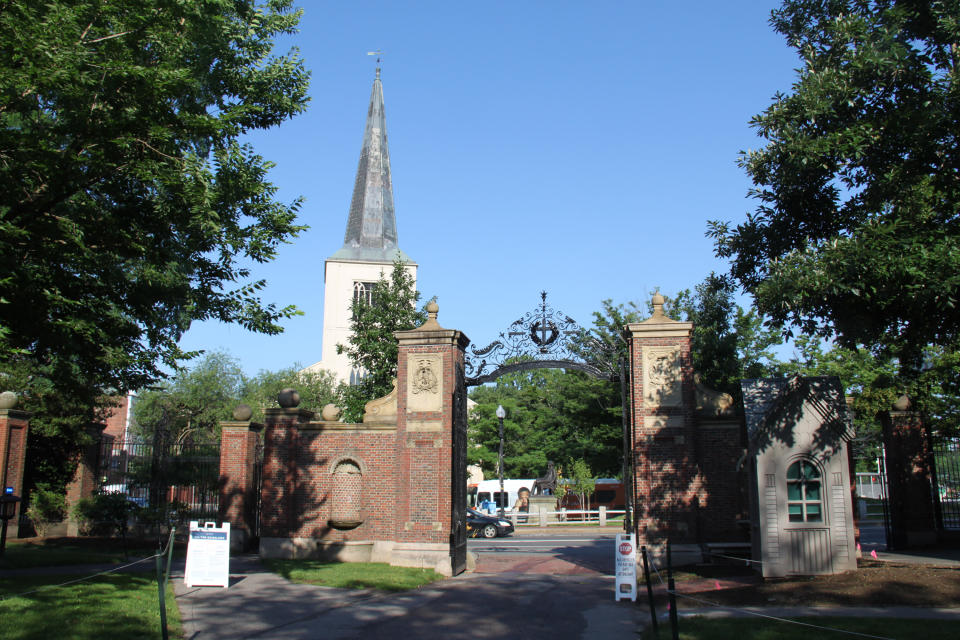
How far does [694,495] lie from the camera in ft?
50.1

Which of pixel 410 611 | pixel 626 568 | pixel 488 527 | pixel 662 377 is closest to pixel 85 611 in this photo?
pixel 410 611

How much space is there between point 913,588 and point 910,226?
5.23 m

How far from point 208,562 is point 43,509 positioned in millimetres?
11451

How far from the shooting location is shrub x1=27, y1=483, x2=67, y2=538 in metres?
21.5

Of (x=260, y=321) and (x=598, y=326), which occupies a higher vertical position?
(x=598, y=326)

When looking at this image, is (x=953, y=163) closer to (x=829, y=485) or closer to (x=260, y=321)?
(x=829, y=485)

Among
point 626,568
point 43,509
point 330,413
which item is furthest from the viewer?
point 43,509

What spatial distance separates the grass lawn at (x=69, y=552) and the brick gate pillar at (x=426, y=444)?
21.2ft

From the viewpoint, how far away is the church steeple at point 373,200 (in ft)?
230

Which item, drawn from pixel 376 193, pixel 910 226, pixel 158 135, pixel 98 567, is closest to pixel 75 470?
pixel 98 567

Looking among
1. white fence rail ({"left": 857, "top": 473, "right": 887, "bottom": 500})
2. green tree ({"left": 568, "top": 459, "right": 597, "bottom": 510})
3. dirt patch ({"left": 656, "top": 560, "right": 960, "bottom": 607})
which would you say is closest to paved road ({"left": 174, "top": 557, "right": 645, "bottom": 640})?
dirt patch ({"left": 656, "top": 560, "right": 960, "bottom": 607})

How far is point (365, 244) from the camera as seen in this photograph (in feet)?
233

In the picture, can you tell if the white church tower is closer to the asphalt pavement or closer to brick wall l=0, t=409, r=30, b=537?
brick wall l=0, t=409, r=30, b=537

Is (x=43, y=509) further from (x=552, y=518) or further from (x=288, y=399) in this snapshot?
(x=552, y=518)
